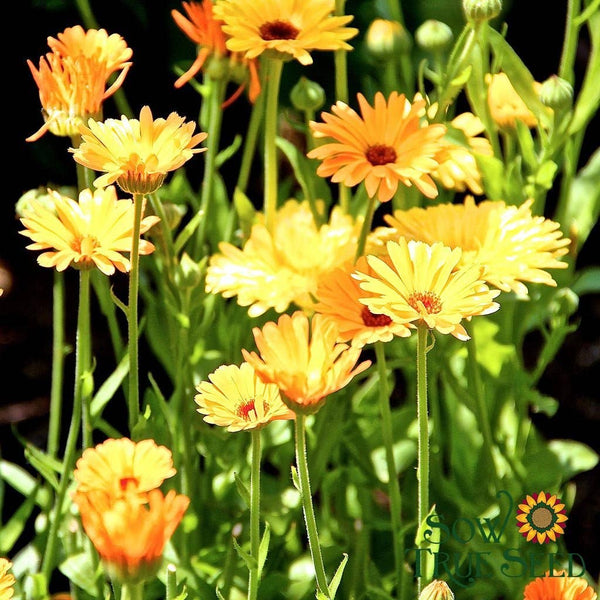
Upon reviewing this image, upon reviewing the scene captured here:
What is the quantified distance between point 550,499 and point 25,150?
1.01 meters

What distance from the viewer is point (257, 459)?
652mm

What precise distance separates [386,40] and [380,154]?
219mm

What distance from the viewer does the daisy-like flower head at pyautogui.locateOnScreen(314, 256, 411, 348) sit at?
0.70m

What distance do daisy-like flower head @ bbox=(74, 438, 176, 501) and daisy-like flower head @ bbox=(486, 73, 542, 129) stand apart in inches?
21.2

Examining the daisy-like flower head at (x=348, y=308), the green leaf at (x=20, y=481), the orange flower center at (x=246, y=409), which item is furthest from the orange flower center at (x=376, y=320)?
the green leaf at (x=20, y=481)

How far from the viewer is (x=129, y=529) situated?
55 cm

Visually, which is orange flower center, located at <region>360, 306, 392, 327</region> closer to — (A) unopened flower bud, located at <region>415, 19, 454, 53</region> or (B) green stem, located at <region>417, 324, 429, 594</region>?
(B) green stem, located at <region>417, 324, 429, 594</region>

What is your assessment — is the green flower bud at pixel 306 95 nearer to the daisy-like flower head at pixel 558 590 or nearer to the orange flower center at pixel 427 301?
the orange flower center at pixel 427 301

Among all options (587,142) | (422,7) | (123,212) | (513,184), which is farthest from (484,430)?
(587,142)

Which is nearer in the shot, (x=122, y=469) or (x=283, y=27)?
(x=122, y=469)

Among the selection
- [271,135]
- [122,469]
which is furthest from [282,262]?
[122,469]

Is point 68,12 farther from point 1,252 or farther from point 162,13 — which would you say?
point 1,252

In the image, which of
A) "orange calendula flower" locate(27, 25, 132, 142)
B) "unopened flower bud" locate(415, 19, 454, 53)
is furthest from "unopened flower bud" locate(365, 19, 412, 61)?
"orange calendula flower" locate(27, 25, 132, 142)

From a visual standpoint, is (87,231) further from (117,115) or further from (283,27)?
(117,115)
